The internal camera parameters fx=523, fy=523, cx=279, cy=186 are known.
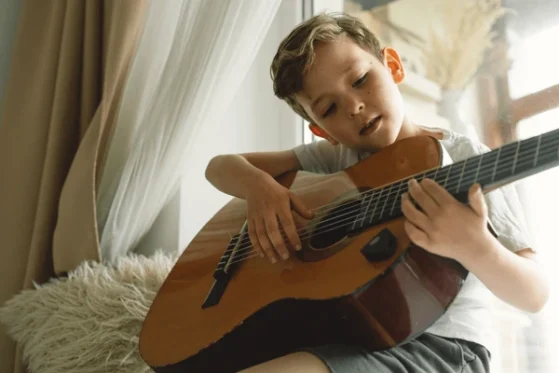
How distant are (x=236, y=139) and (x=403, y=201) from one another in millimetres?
890

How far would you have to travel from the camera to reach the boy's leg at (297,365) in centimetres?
68

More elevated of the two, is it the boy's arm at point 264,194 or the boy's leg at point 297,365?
the boy's arm at point 264,194

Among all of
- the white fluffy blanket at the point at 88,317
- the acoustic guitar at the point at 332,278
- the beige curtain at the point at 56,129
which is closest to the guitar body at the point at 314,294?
the acoustic guitar at the point at 332,278

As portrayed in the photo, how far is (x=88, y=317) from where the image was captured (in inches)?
38.9

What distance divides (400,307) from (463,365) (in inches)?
8.8

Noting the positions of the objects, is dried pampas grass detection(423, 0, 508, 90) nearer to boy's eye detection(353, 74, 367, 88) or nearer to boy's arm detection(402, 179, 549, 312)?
boy's eye detection(353, 74, 367, 88)

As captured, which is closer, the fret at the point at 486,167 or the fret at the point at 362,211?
the fret at the point at 486,167

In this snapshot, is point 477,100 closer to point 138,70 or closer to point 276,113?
point 276,113

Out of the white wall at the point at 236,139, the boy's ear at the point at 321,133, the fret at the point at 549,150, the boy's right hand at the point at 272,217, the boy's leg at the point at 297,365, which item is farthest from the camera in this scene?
the white wall at the point at 236,139

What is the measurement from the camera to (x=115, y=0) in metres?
1.23

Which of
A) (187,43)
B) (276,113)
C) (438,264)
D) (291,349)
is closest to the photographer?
(438,264)

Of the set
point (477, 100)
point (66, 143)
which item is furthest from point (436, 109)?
point (66, 143)

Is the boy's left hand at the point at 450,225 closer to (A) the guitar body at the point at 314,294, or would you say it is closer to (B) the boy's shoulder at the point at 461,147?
(A) the guitar body at the point at 314,294

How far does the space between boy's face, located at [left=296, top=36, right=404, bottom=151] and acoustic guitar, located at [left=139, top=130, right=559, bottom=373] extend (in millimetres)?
78
